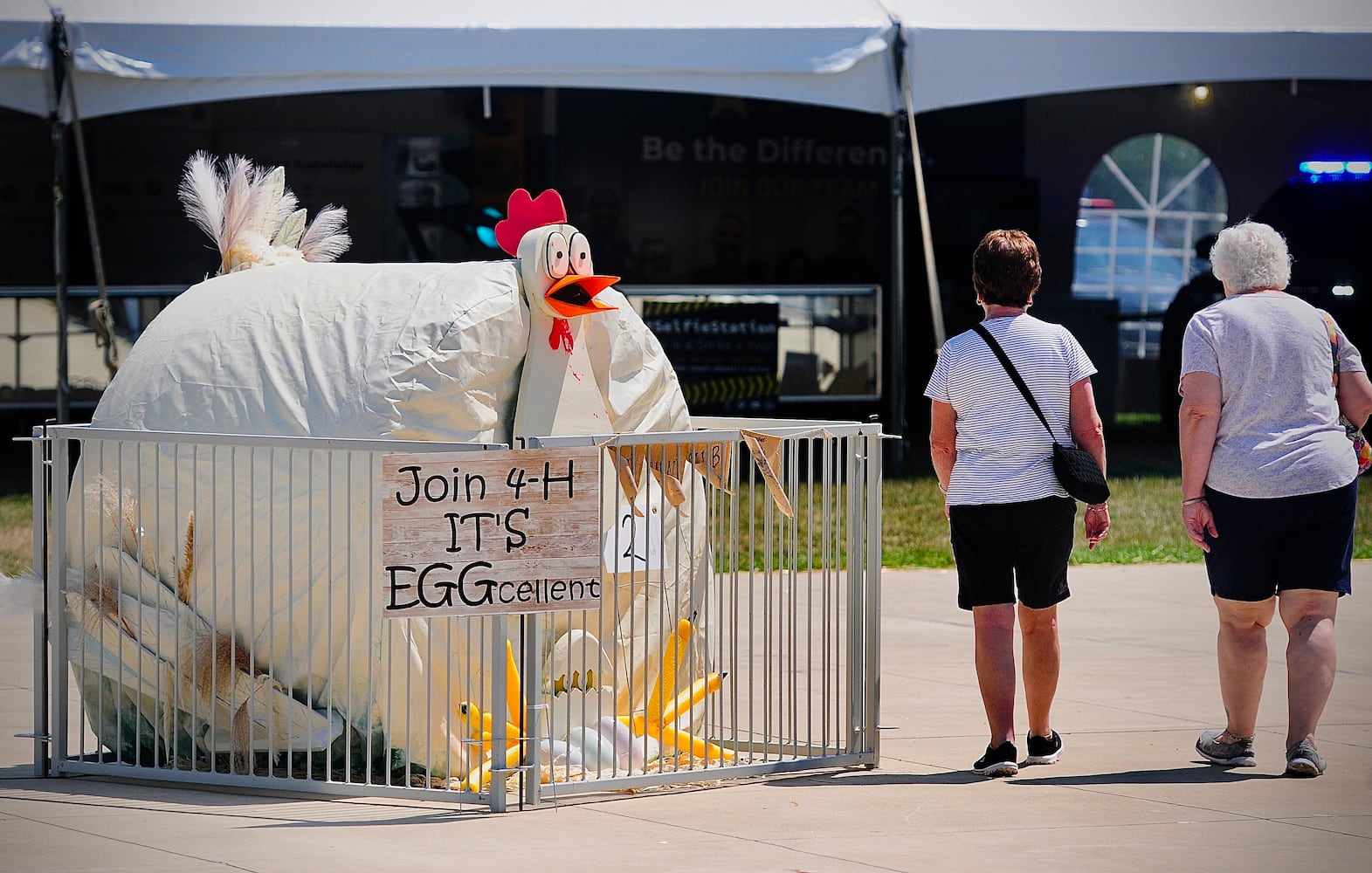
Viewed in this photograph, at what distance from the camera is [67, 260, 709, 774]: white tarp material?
18.6 ft

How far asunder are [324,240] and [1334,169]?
49.4 ft

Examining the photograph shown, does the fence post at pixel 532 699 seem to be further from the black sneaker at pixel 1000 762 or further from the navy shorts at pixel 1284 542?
the navy shorts at pixel 1284 542

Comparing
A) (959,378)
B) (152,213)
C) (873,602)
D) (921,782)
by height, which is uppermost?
(152,213)

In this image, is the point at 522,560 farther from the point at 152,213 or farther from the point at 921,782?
the point at 152,213

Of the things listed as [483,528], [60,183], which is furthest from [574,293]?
[60,183]

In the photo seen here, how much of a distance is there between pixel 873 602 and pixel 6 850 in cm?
286

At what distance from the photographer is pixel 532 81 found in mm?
12469

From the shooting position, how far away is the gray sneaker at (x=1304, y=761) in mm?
5895

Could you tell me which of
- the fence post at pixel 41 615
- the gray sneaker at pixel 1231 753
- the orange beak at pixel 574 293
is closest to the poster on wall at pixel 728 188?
the orange beak at pixel 574 293

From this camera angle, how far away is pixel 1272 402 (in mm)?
5922

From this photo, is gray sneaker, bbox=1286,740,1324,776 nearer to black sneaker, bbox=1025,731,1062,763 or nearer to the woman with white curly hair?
the woman with white curly hair

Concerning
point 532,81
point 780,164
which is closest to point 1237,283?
point 532,81

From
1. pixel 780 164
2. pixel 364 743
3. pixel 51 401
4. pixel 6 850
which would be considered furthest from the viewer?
pixel 780 164

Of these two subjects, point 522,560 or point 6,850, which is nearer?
point 6,850
